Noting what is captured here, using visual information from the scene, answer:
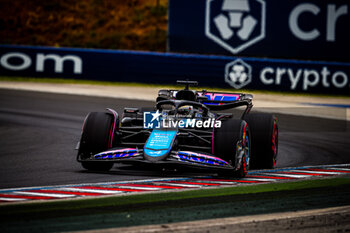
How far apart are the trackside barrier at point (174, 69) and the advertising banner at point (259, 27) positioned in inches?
59.8

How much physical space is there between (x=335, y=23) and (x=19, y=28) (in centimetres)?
1649

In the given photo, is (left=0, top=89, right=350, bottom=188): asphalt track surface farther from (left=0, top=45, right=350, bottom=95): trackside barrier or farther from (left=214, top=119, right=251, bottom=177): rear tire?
(left=0, top=45, right=350, bottom=95): trackside barrier

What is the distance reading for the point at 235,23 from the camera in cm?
2725

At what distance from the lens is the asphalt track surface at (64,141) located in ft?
31.1

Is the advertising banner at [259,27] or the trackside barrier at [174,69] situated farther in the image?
the advertising banner at [259,27]

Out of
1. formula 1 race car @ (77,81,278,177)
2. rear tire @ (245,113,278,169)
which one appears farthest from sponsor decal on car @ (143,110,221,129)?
rear tire @ (245,113,278,169)

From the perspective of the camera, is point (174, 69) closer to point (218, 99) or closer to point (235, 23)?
point (235, 23)

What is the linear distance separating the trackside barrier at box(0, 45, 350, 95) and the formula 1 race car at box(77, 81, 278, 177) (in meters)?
15.0

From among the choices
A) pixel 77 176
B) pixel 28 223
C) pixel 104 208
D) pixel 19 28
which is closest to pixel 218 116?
pixel 77 176

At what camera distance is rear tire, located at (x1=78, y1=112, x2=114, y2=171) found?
9586 mm

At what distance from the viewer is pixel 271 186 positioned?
29.1ft

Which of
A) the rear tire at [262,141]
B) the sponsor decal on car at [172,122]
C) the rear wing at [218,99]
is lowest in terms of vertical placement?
the rear tire at [262,141]

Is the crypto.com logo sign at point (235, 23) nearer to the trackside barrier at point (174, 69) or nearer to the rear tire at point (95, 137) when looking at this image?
the trackside barrier at point (174, 69)

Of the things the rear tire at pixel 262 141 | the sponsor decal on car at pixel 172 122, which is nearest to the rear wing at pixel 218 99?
the rear tire at pixel 262 141
